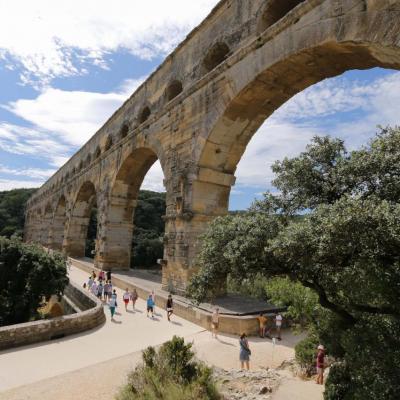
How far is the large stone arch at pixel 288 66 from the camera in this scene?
5.27 m

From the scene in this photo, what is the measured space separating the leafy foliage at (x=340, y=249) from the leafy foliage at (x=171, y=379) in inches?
38.4

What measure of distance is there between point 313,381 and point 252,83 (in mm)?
6275

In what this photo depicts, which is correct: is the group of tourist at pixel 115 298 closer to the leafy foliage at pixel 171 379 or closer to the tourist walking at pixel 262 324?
the tourist walking at pixel 262 324

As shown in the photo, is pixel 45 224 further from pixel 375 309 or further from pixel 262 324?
pixel 375 309

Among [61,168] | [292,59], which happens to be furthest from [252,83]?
[61,168]

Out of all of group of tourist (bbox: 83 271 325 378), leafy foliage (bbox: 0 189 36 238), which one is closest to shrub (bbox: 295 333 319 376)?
group of tourist (bbox: 83 271 325 378)

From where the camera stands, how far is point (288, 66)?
7.51 meters

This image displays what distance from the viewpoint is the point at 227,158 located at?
10211 mm

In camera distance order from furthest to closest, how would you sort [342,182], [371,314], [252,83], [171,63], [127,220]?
[127,220] → [171,63] → [252,83] → [342,182] → [371,314]

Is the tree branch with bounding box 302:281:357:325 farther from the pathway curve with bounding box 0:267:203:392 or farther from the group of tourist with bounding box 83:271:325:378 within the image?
the pathway curve with bounding box 0:267:203:392

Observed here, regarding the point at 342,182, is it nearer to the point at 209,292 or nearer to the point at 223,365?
the point at 209,292

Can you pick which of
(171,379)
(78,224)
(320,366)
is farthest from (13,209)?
(320,366)

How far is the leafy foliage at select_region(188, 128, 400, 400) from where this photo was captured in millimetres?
3398

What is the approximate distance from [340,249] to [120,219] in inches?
584
